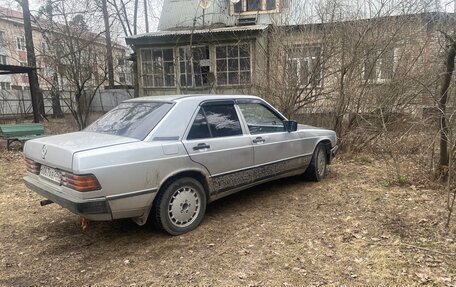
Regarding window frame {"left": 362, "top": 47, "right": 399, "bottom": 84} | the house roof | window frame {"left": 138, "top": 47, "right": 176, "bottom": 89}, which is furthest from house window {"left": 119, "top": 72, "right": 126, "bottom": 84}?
window frame {"left": 362, "top": 47, "right": 399, "bottom": 84}

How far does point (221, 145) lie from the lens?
172 inches

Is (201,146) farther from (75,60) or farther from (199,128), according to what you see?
(75,60)

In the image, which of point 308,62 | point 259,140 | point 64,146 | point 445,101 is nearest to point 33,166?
point 64,146

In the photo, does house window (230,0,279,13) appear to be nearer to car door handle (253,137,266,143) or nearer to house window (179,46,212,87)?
house window (179,46,212,87)

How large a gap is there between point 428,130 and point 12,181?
7704 mm

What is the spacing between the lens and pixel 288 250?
12.1ft

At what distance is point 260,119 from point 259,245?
6.86 feet

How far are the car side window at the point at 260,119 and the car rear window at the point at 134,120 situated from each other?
4.13ft

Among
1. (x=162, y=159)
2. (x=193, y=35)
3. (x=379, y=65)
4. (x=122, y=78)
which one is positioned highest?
(x=193, y=35)

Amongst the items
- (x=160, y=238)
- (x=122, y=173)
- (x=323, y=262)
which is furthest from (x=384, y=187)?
(x=122, y=173)

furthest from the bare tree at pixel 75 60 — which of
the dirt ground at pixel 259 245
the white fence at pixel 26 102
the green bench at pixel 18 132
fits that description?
the dirt ground at pixel 259 245

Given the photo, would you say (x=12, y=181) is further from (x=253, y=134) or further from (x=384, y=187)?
(x=384, y=187)

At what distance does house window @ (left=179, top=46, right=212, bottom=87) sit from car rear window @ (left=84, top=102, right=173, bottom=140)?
12504 millimetres

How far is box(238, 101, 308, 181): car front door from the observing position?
16.1ft
